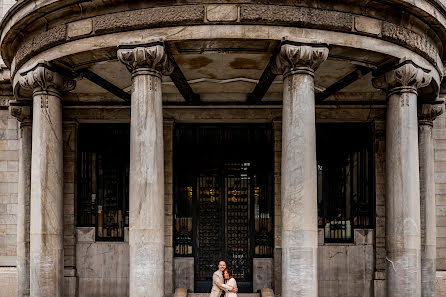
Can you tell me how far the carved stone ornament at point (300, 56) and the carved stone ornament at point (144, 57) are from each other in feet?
8.94

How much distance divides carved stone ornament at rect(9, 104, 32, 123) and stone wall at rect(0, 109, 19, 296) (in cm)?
157

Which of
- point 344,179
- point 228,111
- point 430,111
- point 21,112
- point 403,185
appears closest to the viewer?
point 403,185

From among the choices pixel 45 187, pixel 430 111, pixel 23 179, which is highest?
pixel 430 111

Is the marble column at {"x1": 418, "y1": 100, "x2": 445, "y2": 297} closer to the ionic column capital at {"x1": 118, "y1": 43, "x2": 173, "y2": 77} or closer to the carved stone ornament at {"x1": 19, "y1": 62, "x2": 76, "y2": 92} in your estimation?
the ionic column capital at {"x1": 118, "y1": 43, "x2": 173, "y2": 77}

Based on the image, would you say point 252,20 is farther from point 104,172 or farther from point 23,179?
point 23,179

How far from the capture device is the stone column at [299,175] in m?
14.4

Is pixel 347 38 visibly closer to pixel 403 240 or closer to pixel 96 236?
pixel 403 240

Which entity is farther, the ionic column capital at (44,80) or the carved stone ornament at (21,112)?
the carved stone ornament at (21,112)

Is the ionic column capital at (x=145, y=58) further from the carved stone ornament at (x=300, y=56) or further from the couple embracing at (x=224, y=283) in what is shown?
the couple embracing at (x=224, y=283)

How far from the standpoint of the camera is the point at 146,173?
1470 cm

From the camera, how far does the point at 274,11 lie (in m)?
14.8

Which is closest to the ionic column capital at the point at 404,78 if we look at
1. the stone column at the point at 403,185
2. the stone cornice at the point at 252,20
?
the stone column at the point at 403,185

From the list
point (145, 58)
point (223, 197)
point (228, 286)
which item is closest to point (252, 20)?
point (145, 58)

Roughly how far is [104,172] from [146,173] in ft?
24.7
